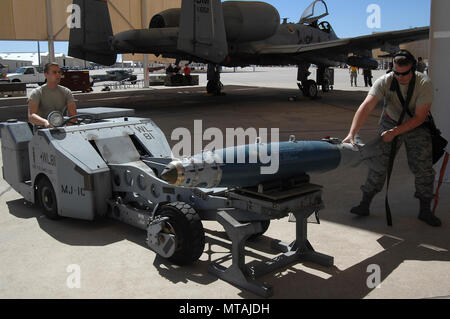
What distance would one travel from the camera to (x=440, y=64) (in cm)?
626

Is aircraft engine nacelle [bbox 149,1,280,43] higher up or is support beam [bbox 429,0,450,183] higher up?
aircraft engine nacelle [bbox 149,1,280,43]

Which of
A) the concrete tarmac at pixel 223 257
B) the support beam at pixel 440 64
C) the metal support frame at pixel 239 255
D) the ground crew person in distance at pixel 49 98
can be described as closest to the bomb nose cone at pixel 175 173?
the metal support frame at pixel 239 255

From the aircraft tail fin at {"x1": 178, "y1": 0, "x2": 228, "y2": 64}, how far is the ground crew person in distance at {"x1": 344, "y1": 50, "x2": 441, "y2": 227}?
391 inches

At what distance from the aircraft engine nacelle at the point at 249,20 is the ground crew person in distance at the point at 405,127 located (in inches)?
482

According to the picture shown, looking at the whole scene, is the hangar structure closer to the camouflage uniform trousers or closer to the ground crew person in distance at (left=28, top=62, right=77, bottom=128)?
the ground crew person in distance at (left=28, top=62, right=77, bottom=128)

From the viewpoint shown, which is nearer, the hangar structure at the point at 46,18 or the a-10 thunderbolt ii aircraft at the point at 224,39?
the a-10 thunderbolt ii aircraft at the point at 224,39

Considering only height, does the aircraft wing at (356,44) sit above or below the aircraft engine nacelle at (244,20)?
below

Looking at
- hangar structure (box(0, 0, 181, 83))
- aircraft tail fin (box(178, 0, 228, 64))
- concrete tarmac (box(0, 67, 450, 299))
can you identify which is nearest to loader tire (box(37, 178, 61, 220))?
concrete tarmac (box(0, 67, 450, 299))

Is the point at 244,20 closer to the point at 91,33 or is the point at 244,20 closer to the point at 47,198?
the point at 91,33

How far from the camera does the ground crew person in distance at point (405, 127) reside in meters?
4.36

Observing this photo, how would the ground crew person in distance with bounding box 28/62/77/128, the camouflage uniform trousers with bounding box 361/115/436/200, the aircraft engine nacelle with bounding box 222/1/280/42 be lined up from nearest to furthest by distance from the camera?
1. the camouflage uniform trousers with bounding box 361/115/436/200
2. the ground crew person in distance with bounding box 28/62/77/128
3. the aircraft engine nacelle with bounding box 222/1/280/42

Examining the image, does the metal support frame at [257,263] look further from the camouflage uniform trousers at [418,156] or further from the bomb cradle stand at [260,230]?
the camouflage uniform trousers at [418,156]

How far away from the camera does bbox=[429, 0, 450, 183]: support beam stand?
6.11 meters
